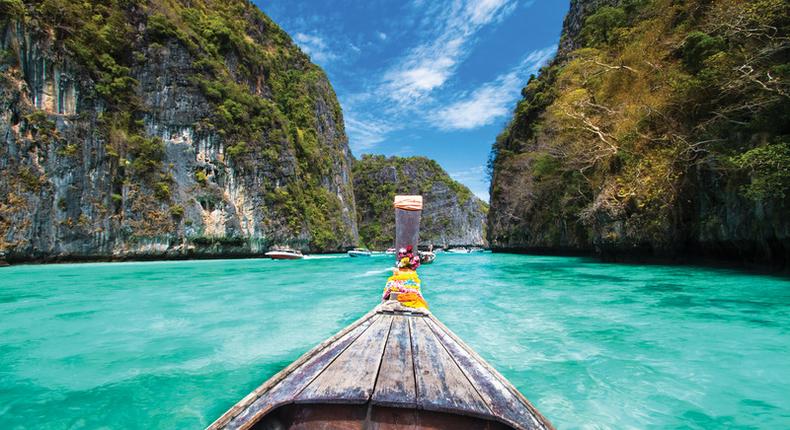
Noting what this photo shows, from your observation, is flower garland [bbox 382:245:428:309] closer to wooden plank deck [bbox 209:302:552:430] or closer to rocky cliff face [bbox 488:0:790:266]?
wooden plank deck [bbox 209:302:552:430]

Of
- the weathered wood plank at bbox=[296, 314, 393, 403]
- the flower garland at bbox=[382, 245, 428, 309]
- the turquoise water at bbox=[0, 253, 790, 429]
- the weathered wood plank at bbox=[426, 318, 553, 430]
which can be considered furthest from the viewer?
the flower garland at bbox=[382, 245, 428, 309]

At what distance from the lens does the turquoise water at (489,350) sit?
3121 millimetres

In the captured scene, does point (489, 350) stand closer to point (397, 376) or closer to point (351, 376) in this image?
point (397, 376)

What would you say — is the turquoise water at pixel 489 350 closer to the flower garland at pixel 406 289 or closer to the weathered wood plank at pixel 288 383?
the flower garland at pixel 406 289

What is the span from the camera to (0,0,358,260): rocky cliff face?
1992cm

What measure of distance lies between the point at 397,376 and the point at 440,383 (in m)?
0.26

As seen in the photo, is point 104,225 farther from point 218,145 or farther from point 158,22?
point 158,22

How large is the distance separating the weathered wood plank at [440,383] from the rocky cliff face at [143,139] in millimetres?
26631

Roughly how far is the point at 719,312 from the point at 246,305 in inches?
377

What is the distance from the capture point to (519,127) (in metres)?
32.4

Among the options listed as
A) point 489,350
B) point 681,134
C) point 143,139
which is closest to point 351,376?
point 489,350

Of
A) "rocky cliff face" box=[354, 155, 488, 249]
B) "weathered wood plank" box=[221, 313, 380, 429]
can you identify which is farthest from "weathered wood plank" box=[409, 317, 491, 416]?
"rocky cliff face" box=[354, 155, 488, 249]

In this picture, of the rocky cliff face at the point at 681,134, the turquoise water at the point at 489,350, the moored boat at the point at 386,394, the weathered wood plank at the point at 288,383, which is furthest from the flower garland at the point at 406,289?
the rocky cliff face at the point at 681,134

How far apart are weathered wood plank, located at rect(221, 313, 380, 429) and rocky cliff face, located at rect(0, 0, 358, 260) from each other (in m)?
26.0
